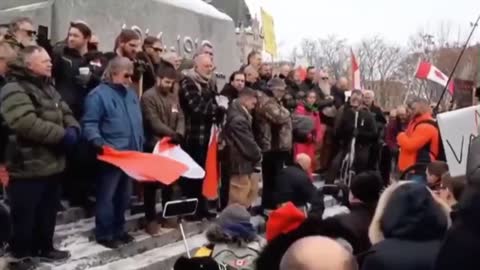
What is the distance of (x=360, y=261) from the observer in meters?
4.16

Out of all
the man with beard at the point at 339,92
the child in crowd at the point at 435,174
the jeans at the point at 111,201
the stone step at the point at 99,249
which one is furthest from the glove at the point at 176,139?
the man with beard at the point at 339,92

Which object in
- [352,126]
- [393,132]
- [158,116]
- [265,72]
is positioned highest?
[265,72]

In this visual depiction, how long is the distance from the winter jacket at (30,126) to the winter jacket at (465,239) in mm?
5059

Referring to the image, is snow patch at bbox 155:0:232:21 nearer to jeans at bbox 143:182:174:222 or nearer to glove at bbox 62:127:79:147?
jeans at bbox 143:182:174:222

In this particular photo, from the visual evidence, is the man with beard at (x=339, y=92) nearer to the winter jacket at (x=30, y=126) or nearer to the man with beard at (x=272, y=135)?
the man with beard at (x=272, y=135)

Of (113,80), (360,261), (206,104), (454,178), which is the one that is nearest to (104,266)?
(113,80)

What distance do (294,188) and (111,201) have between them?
201 cm

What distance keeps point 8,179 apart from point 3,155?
1.03 feet

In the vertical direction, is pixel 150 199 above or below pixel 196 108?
below

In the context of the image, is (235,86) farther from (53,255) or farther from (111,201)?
(53,255)

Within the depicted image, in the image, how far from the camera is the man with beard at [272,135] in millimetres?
11062

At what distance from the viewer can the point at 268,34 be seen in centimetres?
1872

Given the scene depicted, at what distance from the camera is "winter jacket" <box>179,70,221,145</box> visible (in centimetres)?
952

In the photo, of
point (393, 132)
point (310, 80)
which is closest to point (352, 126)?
point (310, 80)
